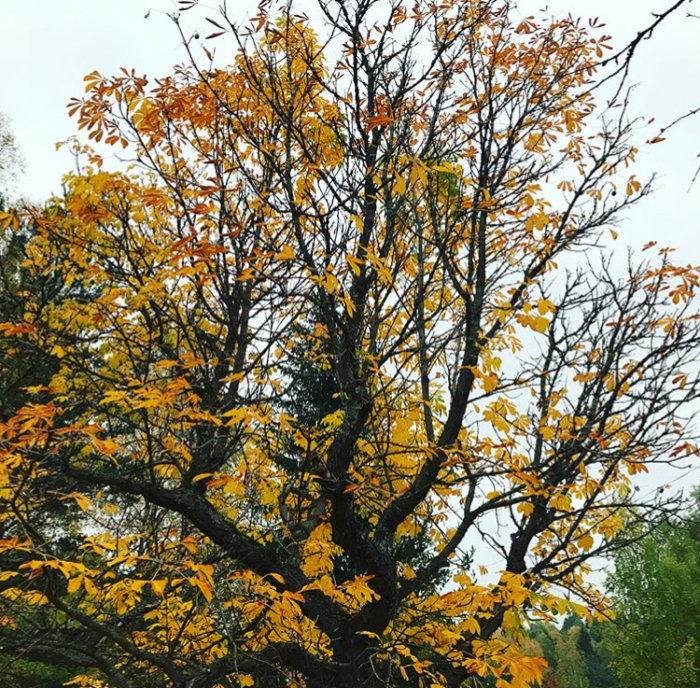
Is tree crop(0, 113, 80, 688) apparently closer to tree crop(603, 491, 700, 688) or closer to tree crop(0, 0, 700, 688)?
tree crop(0, 0, 700, 688)

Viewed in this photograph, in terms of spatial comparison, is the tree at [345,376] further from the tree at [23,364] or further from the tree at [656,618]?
the tree at [656,618]

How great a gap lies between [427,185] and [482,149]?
81cm

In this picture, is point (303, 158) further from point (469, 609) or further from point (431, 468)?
point (469, 609)

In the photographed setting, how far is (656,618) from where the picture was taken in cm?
2156

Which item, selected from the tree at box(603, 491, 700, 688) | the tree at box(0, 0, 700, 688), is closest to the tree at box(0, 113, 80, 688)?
the tree at box(0, 0, 700, 688)

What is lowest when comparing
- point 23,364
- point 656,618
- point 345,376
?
point 656,618

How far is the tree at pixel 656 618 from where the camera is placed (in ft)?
66.5

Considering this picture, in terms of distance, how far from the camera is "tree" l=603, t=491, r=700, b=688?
66.5 feet

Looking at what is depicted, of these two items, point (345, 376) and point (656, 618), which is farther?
point (656, 618)

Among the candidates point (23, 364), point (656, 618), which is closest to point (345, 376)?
point (23, 364)

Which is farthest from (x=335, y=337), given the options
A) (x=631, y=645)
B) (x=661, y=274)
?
(x=631, y=645)

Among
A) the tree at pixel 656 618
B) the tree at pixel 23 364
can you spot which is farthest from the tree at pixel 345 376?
the tree at pixel 656 618

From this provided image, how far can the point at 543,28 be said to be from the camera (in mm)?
5816

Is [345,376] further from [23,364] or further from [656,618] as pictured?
[656,618]
